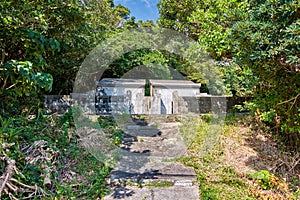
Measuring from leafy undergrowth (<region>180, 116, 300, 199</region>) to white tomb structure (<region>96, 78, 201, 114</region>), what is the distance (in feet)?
7.24

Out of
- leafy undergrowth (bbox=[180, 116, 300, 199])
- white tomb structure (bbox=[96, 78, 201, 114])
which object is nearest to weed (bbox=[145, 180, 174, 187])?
leafy undergrowth (bbox=[180, 116, 300, 199])

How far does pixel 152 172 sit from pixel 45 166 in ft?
5.05

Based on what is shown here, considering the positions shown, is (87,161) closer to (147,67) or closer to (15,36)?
(15,36)

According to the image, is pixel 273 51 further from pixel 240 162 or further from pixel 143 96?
pixel 143 96

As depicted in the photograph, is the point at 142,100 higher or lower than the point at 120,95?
lower

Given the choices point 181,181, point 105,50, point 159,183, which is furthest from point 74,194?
point 105,50

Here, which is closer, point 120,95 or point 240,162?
point 240,162

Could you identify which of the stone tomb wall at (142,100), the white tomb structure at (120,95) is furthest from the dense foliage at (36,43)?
the white tomb structure at (120,95)

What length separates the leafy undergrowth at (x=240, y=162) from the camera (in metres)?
2.95

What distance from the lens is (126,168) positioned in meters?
3.39

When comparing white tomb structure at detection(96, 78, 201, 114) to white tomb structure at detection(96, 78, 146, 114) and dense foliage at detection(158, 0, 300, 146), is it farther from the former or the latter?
dense foliage at detection(158, 0, 300, 146)

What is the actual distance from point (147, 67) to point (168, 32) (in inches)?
75.3

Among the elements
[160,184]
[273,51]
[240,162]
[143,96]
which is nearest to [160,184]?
[160,184]

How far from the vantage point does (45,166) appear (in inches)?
109
